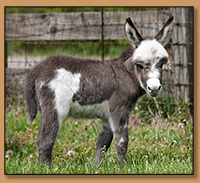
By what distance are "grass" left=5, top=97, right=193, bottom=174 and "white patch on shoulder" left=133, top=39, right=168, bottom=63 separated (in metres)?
1.07

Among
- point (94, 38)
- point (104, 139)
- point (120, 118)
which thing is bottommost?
point (104, 139)

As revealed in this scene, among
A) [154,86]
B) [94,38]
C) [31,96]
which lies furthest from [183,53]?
[31,96]

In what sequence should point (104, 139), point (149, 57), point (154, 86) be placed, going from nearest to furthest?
1. point (154, 86)
2. point (149, 57)
3. point (104, 139)

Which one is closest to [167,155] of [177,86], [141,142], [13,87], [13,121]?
[141,142]

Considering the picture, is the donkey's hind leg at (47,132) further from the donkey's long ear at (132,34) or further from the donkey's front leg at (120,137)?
the donkey's long ear at (132,34)

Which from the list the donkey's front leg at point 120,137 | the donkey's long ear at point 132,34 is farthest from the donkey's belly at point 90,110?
the donkey's long ear at point 132,34

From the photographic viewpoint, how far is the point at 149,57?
3.23 m

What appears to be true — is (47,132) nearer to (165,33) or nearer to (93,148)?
(93,148)

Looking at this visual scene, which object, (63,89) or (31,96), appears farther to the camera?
(31,96)

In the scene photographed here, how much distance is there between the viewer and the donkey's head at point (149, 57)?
3182mm

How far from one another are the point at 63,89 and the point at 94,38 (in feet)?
6.68

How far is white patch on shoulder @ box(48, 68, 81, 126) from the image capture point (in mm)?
3320

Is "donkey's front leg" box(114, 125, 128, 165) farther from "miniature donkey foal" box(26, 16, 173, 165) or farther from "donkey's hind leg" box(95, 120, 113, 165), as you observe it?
"donkey's hind leg" box(95, 120, 113, 165)

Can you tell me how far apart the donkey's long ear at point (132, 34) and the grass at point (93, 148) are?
3.61 feet
